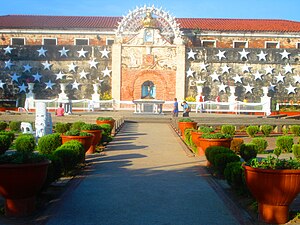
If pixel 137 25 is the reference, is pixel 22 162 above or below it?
below

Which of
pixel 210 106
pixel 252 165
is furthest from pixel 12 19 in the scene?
pixel 252 165

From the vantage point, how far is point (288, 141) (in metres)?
14.4

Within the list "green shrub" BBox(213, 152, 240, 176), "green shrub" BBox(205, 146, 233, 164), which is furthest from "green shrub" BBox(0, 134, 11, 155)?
"green shrub" BBox(213, 152, 240, 176)

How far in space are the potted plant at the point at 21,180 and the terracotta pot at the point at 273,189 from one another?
277 centimetres

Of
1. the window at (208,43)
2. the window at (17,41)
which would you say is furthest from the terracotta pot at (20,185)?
the window at (17,41)

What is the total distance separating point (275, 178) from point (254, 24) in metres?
36.8

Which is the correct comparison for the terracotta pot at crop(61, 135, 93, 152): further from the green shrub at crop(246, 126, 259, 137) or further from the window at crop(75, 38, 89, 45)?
the window at crop(75, 38, 89, 45)

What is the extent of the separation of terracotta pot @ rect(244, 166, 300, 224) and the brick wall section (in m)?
28.0

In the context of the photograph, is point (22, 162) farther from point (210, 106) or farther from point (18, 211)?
point (210, 106)

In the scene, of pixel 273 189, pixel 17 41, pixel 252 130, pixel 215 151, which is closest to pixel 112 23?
pixel 17 41

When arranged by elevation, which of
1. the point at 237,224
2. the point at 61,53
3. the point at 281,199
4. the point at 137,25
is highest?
the point at 137,25

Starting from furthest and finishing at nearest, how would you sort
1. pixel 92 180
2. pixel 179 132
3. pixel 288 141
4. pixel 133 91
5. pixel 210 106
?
pixel 133 91 < pixel 210 106 < pixel 179 132 < pixel 288 141 < pixel 92 180

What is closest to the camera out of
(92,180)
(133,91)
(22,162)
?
(22,162)

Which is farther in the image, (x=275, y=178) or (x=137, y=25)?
(x=137, y=25)
